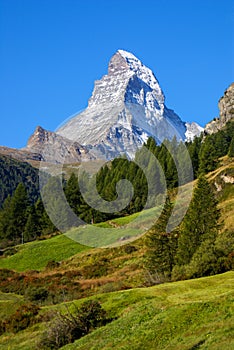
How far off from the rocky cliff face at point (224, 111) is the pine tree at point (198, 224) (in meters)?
120

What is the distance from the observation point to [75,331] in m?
29.4

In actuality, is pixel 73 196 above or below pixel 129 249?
above

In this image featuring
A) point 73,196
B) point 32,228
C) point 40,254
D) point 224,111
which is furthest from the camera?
point 224,111

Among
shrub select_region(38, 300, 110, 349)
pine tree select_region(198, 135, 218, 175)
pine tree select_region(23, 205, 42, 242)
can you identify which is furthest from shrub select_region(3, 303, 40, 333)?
pine tree select_region(198, 135, 218, 175)

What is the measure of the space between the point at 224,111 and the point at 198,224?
133 meters

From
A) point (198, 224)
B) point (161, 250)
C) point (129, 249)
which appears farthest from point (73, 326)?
point (129, 249)

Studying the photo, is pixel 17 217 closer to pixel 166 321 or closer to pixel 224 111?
pixel 166 321

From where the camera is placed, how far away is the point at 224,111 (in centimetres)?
18212

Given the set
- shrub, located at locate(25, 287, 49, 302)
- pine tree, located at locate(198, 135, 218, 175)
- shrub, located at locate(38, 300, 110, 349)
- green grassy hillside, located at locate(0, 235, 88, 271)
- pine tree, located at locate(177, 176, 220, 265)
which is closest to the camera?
shrub, located at locate(38, 300, 110, 349)

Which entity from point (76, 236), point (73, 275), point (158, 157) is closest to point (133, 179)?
point (158, 157)

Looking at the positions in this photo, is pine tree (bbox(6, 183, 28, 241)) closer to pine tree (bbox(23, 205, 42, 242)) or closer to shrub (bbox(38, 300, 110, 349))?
pine tree (bbox(23, 205, 42, 242))

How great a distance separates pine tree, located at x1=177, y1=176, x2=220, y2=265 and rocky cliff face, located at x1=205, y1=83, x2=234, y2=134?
120 metres

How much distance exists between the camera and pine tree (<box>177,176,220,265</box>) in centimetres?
5319

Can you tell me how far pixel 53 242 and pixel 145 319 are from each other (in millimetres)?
62715
